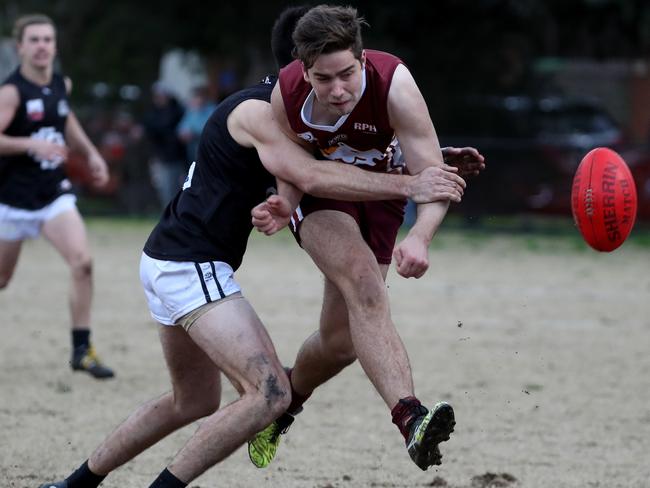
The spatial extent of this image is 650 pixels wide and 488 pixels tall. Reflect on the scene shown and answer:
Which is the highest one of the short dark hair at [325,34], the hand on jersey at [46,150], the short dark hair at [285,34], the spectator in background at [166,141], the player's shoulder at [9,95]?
the short dark hair at [325,34]

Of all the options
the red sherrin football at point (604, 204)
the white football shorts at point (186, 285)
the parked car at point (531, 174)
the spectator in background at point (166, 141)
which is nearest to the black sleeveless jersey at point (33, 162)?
the white football shorts at point (186, 285)

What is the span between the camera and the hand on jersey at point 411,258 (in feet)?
16.1

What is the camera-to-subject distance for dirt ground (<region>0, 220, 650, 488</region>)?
6.46m

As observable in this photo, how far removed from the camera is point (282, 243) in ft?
60.1

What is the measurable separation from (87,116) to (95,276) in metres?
9.05

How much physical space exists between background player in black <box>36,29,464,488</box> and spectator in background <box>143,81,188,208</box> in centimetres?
1463

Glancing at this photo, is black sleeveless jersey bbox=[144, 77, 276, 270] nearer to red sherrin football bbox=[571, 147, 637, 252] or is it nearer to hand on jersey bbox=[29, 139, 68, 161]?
red sherrin football bbox=[571, 147, 637, 252]

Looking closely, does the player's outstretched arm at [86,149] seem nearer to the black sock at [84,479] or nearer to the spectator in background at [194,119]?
the black sock at [84,479]

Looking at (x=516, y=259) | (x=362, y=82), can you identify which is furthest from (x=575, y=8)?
(x=362, y=82)

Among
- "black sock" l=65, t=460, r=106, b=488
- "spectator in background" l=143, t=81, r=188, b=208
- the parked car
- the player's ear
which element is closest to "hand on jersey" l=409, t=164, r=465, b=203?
the player's ear

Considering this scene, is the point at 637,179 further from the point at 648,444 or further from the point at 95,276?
the point at 648,444

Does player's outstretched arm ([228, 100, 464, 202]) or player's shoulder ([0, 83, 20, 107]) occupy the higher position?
player's outstretched arm ([228, 100, 464, 202])

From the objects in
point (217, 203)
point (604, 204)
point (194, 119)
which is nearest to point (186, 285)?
point (217, 203)

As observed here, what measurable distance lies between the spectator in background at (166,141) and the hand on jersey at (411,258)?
49.8 ft
